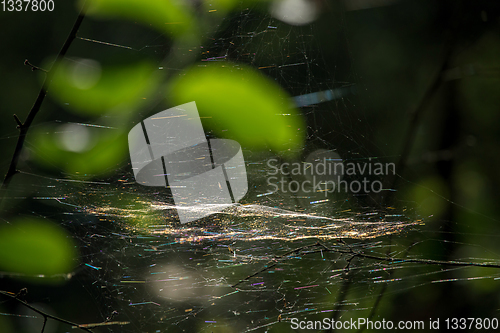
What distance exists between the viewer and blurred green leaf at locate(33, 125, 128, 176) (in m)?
0.83

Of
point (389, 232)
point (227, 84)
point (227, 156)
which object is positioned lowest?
point (389, 232)

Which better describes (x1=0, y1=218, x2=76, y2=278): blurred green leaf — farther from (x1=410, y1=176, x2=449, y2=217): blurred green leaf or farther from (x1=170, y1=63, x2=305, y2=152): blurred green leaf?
(x1=410, y1=176, x2=449, y2=217): blurred green leaf

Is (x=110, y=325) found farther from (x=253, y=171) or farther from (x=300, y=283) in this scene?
(x=253, y=171)

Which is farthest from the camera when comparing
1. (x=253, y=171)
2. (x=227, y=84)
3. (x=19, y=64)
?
(x=19, y=64)

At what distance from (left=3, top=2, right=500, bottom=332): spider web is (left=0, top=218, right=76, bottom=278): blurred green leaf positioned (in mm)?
321

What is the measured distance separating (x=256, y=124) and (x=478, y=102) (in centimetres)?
216

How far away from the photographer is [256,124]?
841mm

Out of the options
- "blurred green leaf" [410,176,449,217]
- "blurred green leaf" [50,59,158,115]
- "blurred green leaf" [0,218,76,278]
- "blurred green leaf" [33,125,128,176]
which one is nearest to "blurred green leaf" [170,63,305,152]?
"blurred green leaf" [50,59,158,115]

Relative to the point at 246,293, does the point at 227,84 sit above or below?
above

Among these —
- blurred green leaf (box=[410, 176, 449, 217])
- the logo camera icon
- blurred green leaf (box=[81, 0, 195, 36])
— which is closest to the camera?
blurred green leaf (box=[81, 0, 195, 36])

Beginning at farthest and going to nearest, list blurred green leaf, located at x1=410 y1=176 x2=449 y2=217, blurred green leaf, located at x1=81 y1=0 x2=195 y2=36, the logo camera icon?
1. blurred green leaf, located at x1=410 y1=176 x2=449 y2=217
2. the logo camera icon
3. blurred green leaf, located at x1=81 y1=0 x2=195 y2=36

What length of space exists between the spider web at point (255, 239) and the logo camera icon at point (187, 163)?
0.18ft

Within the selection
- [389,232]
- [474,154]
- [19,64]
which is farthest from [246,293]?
[474,154]

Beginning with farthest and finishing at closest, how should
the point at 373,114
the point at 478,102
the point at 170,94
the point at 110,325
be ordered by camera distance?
the point at 478,102
the point at 373,114
the point at 110,325
the point at 170,94
